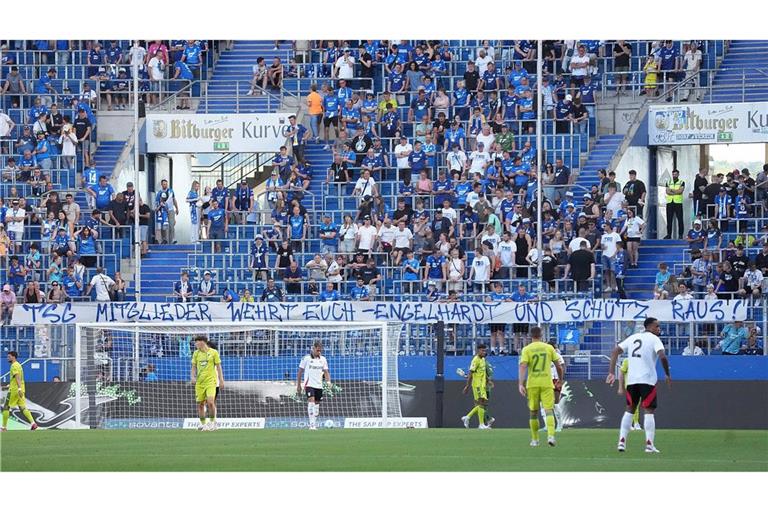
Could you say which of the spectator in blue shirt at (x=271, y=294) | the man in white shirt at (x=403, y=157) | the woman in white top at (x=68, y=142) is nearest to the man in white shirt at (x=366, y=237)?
the man in white shirt at (x=403, y=157)

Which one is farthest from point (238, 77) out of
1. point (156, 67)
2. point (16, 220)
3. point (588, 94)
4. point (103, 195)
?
point (588, 94)

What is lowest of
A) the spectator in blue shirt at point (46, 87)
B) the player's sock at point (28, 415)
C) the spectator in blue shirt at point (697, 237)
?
the player's sock at point (28, 415)

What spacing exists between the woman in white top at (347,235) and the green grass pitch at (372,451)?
9540 millimetres

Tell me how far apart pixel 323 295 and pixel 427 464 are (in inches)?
527

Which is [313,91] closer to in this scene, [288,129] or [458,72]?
[288,129]

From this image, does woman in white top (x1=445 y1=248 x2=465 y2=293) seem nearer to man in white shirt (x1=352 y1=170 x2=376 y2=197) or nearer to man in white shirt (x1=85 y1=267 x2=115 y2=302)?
man in white shirt (x1=352 y1=170 x2=376 y2=197)

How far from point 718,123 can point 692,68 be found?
1980mm

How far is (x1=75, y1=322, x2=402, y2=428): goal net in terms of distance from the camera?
2859 centimetres

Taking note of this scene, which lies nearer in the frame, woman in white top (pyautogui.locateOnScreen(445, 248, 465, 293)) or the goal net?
the goal net

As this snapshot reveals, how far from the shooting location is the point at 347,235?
33625 millimetres

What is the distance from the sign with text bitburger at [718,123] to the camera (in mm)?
34219

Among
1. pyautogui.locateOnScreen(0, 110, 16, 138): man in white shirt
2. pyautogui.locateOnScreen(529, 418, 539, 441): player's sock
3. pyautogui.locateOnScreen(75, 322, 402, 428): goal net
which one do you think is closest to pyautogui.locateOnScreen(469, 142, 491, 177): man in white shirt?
pyautogui.locateOnScreen(75, 322, 402, 428): goal net

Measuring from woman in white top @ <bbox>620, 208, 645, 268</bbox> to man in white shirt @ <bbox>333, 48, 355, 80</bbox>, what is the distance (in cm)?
790

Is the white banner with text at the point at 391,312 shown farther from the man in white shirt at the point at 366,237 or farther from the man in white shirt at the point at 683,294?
the man in white shirt at the point at 366,237
